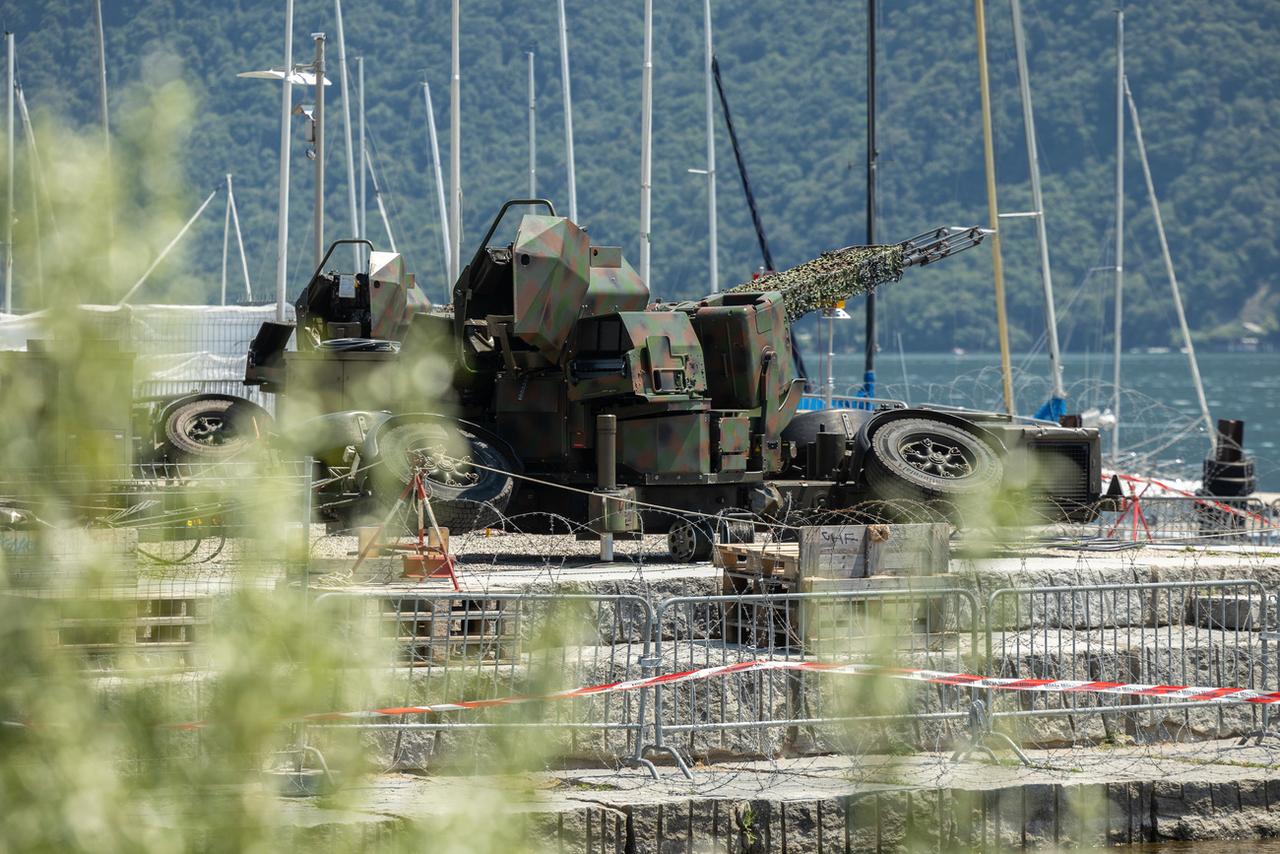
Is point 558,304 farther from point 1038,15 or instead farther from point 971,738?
point 1038,15

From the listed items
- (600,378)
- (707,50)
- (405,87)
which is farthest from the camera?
(405,87)

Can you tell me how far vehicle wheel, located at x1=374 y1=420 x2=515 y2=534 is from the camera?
1567 centimetres

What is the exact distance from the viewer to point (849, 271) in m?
22.0

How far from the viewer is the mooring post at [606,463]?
1516 centimetres

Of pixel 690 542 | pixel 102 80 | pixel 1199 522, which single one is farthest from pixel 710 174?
pixel 102 80

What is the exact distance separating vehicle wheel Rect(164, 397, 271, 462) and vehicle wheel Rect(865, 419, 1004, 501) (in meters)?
6.07

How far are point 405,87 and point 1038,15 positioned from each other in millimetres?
88382

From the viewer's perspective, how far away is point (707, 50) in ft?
133

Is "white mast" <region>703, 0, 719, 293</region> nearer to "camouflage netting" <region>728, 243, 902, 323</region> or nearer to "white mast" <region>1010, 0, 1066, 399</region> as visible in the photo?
"white mast" <region>1010, 0, 1066, 399</region>

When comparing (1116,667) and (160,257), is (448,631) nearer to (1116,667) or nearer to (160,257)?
(1116,667)

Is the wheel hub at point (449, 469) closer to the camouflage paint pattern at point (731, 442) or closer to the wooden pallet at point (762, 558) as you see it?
the camouflage paint pattern at point (731, 442)

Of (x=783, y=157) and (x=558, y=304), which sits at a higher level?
(x=783, y=157)

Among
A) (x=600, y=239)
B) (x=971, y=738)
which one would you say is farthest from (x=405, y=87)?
(x=971, y=738)

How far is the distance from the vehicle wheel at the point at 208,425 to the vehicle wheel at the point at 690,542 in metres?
4.64
